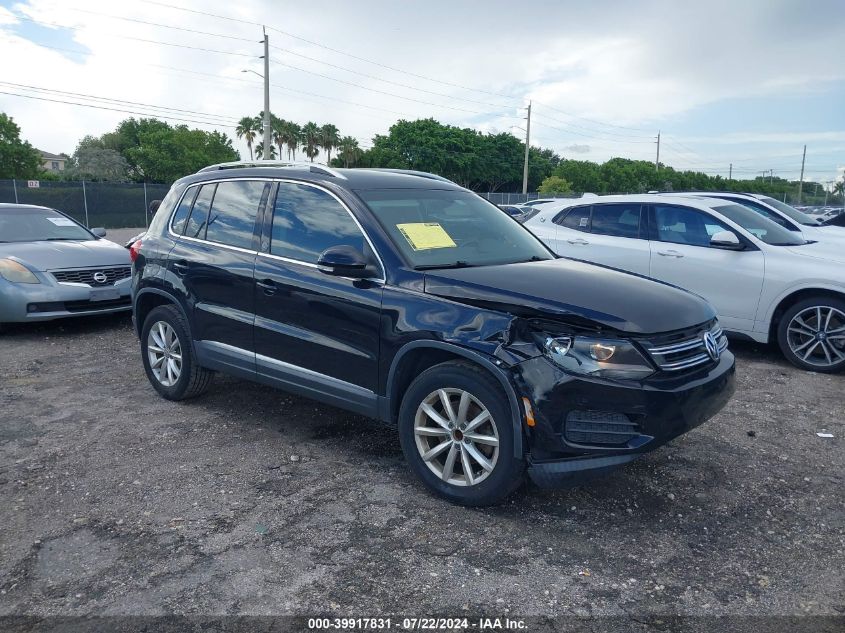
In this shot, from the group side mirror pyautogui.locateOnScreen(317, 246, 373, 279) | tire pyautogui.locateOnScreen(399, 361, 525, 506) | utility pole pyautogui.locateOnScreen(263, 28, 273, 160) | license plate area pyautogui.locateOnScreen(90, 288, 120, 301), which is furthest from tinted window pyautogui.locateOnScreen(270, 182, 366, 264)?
utility pole pyautogui.locateOnScreen(263, 28, 273, 160)

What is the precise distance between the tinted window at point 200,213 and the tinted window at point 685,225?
4992 mm

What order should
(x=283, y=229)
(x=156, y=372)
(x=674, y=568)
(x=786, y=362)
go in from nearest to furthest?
(x=674, y=568) → (x=283, y=229) → (x=156, y=372) → (x=786, y=362)

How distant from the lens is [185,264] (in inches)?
204

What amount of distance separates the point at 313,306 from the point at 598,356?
178 centimetres

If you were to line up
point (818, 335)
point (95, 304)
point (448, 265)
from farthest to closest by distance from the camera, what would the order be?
point (95, 304), point (818, 335), point (448, 265)

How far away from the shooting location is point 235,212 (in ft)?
16.4

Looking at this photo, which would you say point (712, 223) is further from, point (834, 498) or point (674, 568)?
point (674, 568)

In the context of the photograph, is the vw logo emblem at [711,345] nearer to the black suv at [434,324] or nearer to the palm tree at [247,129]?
the black suv at [434,324]

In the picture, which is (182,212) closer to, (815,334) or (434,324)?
(434,324)

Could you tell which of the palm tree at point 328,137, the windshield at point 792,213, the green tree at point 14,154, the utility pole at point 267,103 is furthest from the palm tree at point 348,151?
the windshield at point 792,213

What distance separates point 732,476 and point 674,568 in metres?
1.28

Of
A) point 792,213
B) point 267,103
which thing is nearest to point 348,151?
point 267,103

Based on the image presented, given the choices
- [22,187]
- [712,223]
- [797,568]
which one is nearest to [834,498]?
[797,568]

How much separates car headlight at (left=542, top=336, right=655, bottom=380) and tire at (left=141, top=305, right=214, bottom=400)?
2995mm
